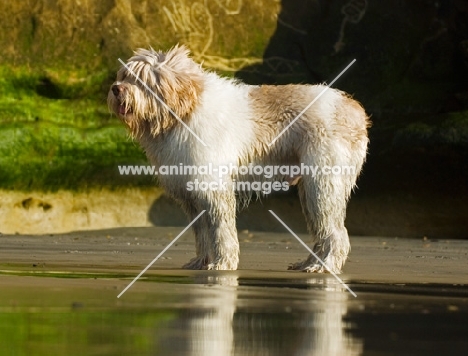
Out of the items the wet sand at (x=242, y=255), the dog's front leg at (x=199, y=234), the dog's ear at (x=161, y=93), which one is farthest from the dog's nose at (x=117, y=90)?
the wet sand at (x=242, y=255)

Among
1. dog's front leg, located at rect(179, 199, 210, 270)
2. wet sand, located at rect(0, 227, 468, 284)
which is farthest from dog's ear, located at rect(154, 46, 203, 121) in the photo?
wet sand, located at rect(0, 227, 468, 284)

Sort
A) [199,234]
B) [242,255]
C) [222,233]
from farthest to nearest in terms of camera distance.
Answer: [242,255], [199,234], [222,233]

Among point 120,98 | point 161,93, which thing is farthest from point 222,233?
point 120,98

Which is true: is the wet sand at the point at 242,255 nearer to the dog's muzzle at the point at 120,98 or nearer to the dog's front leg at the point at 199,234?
the dog's front leg at the point at 199,234

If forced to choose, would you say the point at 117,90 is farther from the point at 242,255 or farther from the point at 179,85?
the point at 242,255

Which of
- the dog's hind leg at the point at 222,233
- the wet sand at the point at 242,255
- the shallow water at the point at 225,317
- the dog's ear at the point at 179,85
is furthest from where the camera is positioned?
the dog's ear at the point at 179,85

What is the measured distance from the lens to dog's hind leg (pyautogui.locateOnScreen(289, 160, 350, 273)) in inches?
451

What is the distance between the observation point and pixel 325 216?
37.9ft

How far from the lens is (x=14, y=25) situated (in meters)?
17.9

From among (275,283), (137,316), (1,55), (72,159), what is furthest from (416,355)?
(1,55)

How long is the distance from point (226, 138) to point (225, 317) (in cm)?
420

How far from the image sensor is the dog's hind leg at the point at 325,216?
37.6 ft

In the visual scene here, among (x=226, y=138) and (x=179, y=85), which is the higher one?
(x=179, y=85)

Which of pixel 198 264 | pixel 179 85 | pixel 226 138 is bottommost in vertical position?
pixel 198 264
